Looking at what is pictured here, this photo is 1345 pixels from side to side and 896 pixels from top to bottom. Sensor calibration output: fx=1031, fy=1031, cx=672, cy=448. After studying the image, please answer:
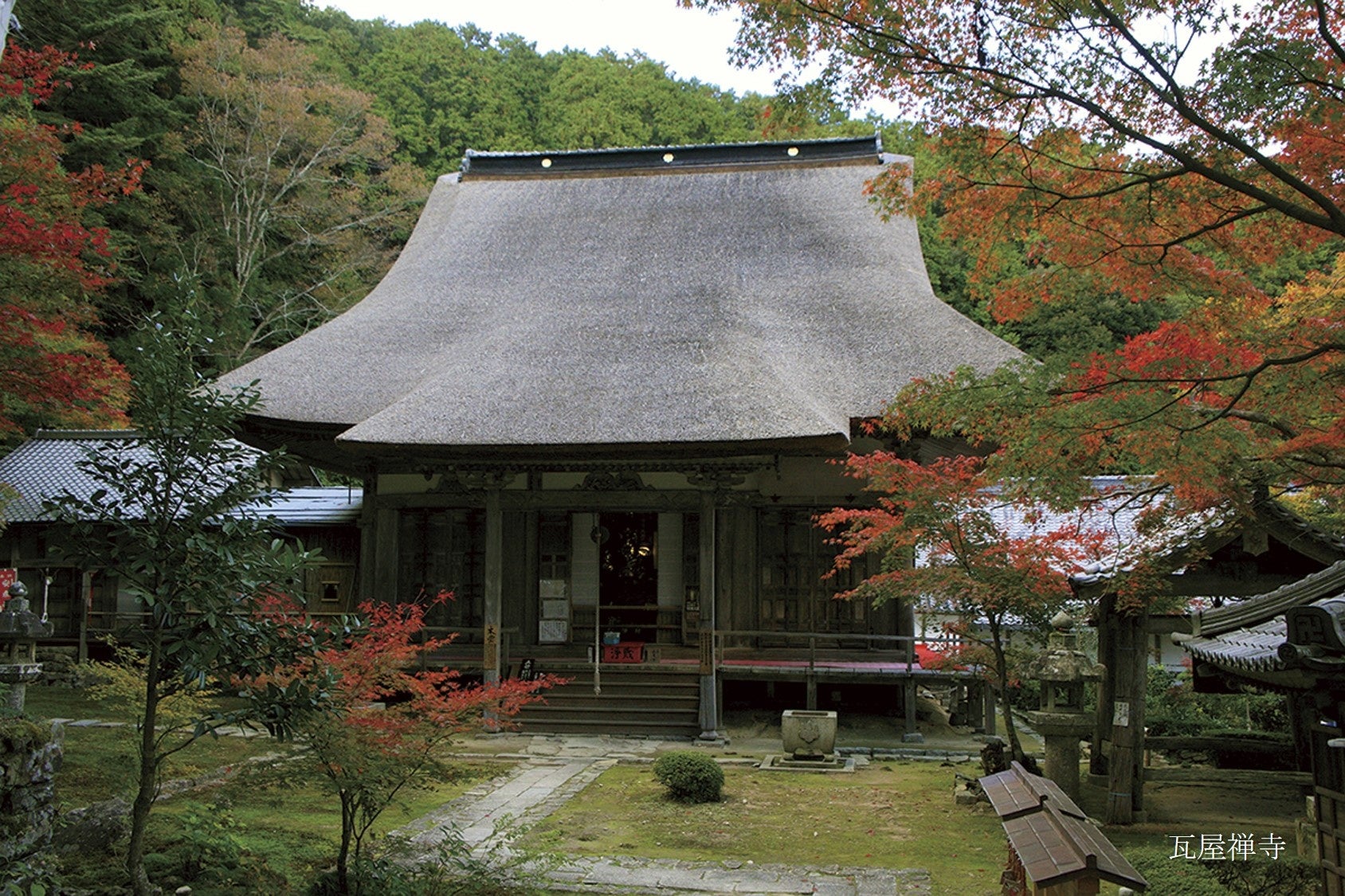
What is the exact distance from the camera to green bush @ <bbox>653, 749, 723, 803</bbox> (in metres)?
9.82

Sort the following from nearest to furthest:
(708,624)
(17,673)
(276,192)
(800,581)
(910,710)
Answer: (17,673) < (910,710) < (708,624) < (800,581) < (276,192)

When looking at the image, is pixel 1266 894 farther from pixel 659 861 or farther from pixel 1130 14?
pixel 1130 14

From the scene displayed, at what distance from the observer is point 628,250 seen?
731 inches

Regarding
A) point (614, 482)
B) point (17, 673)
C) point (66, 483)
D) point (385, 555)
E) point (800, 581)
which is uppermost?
point (66, 483)

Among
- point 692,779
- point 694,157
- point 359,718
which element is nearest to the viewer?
point 359,718

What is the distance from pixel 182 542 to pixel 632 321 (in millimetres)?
11135

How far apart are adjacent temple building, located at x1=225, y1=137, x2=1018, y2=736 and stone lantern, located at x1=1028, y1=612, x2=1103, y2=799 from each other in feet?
12.9

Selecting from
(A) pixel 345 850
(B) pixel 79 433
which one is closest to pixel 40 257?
(A) pixel 345 850

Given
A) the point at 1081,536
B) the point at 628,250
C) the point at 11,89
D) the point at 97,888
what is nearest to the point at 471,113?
the point at 628,250

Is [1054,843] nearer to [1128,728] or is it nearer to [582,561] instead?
[1128,728]

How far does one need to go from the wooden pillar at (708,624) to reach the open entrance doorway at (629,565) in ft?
8.49

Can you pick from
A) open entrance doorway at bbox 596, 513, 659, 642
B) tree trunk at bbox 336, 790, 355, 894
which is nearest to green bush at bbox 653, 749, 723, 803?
tree trunk at bbox 336, 790, 355, 894

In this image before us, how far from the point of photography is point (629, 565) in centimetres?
1655

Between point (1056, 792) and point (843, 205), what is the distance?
16.7 m
